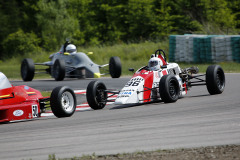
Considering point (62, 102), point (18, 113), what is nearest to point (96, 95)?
point (62, 102)

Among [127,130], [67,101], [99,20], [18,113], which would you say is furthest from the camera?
[99,20]

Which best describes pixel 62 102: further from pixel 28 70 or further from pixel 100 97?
pixel 28 70

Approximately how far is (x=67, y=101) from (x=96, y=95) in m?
1.35

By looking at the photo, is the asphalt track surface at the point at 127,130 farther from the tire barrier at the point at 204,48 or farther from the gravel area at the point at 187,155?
the tire barrier at the point at 204,48

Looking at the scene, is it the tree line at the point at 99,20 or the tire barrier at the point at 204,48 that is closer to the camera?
the tire barrier at the point at 204,48

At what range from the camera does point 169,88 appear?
1202cm

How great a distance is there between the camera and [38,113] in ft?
36.0

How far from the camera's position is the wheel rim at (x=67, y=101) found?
36.6ft

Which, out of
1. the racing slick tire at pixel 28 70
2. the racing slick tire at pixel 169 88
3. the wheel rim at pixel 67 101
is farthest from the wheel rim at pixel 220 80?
the racing slick tire at pixel 28 70

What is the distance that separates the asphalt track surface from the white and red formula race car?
228 millimetres

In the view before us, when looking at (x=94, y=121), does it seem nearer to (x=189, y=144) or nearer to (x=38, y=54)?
(x=189, y=144)

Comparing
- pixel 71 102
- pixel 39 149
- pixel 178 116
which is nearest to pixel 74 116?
pixel 71 102

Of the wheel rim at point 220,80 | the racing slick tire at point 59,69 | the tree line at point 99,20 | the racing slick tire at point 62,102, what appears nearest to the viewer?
the racing slick tire at point 62,102

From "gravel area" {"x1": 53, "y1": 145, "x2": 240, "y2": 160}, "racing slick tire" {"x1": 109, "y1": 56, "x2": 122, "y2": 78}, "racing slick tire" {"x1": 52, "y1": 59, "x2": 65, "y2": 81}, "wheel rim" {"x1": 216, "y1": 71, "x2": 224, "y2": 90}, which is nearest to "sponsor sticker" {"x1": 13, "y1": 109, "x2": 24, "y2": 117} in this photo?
"gravel area" {"x1": 53, "y1": 145, "x2": 240, "y2": 160}
